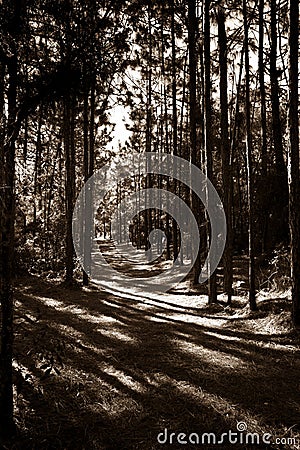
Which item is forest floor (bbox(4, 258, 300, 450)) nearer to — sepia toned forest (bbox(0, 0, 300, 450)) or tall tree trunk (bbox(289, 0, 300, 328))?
sepia toned forest (bbox(0, 0, 300, 450))

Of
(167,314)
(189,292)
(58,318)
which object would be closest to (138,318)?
(167,314)

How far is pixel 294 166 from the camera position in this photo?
7680 millimetres

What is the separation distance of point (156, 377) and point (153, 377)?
0.14 feet

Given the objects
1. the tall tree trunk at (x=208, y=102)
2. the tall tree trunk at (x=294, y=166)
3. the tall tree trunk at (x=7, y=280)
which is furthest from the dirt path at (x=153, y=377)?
the tall tree trunk at (x=294, y=166)

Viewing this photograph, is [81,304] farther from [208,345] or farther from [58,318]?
[208,345]

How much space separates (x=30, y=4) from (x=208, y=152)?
7194 millimetres

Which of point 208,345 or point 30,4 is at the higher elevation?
point 30,4

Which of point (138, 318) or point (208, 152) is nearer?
point (138, 318)

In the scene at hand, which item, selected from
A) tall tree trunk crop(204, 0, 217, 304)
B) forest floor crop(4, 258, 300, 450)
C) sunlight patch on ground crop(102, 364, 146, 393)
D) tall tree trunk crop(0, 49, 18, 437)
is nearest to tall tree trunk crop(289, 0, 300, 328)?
forest floor crop(4, 258, 300, 450)

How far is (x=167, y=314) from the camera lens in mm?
10008

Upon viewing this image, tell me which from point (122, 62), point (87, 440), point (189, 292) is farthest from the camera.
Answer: point (189, 292)

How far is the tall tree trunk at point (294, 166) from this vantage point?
7529 millimetres

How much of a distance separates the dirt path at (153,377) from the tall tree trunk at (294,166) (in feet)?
2.55

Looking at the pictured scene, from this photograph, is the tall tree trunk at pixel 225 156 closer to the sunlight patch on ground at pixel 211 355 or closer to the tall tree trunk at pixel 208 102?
the tall tree trunk at pixel 208 102
